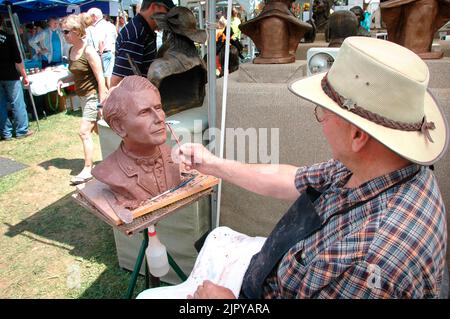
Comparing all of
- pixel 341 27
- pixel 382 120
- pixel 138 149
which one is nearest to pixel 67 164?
pixel 138 149

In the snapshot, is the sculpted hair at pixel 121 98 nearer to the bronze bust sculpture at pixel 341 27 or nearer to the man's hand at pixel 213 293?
the man's hand at pixel 213 293

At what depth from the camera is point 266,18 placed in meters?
2.46

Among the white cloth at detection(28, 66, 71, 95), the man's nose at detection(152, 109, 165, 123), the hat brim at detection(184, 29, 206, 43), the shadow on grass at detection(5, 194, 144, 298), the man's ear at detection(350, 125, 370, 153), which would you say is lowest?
the shadow on grass at detection(5, 194, 144, 298)

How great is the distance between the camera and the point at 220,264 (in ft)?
5.63

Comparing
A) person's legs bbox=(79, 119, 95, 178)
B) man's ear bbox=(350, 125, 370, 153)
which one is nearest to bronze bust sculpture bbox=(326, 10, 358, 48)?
man's ear bbox=(350, 125, 370, 153)

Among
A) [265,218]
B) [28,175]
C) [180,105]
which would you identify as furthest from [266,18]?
[28,175]

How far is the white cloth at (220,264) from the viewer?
1590 mm

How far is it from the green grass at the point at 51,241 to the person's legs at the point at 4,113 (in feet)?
3.82

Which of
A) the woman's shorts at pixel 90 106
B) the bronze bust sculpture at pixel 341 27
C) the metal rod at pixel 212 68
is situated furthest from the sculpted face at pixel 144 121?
the woman's shorts at pixel 90 106

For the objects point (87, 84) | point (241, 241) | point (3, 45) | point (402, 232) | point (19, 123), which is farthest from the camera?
point (19, 123)

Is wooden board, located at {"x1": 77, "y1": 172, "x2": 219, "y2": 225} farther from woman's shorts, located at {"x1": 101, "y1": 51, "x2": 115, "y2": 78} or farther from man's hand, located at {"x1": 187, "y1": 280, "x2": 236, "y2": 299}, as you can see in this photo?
woman's shorts, located at {"x1": 101, "y1": 51, "x2": 115, "y2": 78}

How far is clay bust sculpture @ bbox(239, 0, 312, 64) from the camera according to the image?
8.05ft

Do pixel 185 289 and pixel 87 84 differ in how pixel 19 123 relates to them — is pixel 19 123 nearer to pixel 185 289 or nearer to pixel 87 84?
pixel 87 84

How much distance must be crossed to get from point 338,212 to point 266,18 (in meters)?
1.75
